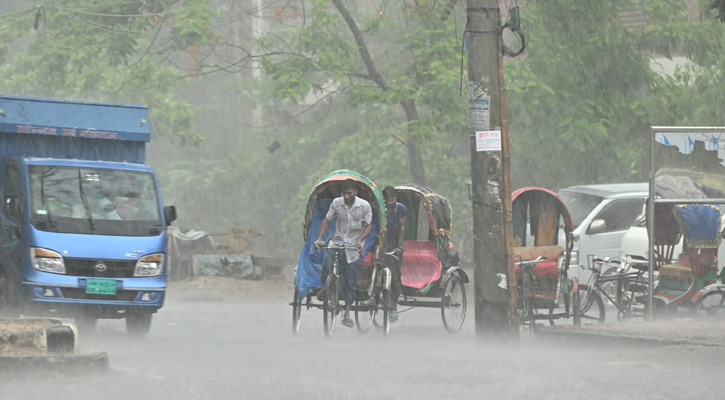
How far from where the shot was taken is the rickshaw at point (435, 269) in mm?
16109

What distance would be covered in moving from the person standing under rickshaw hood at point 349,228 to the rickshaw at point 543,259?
1800 millimetres

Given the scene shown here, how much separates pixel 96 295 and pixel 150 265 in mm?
755

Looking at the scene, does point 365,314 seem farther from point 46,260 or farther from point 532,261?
point 46,260

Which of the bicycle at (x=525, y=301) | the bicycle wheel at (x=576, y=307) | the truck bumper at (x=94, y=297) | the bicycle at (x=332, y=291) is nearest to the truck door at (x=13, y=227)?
the truck bumper at (x=94, y=297)

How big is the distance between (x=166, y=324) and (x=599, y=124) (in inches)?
405

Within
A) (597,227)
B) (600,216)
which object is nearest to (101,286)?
(597,227)

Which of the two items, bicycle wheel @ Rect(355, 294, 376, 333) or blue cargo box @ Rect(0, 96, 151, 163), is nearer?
bicycle wheel @ Rect(355, 294, 376, 333)

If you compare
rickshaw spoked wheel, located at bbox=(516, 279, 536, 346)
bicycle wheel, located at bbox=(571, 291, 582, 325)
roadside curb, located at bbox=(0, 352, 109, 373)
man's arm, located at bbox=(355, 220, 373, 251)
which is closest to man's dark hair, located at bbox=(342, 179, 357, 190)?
man's arm, located at bbox=(355, 220, 373, 251)

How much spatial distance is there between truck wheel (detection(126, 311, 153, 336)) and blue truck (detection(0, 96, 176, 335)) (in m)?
0.01

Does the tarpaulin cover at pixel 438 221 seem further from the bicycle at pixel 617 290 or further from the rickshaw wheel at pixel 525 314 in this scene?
the rickshaw wheel at pixel 525 314

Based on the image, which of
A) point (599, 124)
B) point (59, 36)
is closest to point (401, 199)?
point (599, 124)

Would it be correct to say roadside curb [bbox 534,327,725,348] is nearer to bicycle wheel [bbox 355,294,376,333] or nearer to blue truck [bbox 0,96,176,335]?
bicycle wheel [bbox 355,294,376,333]

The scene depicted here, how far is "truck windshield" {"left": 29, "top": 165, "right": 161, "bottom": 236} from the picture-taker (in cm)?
1496

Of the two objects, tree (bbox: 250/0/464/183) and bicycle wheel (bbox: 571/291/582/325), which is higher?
tree (bbox: 250/0/464/183)
